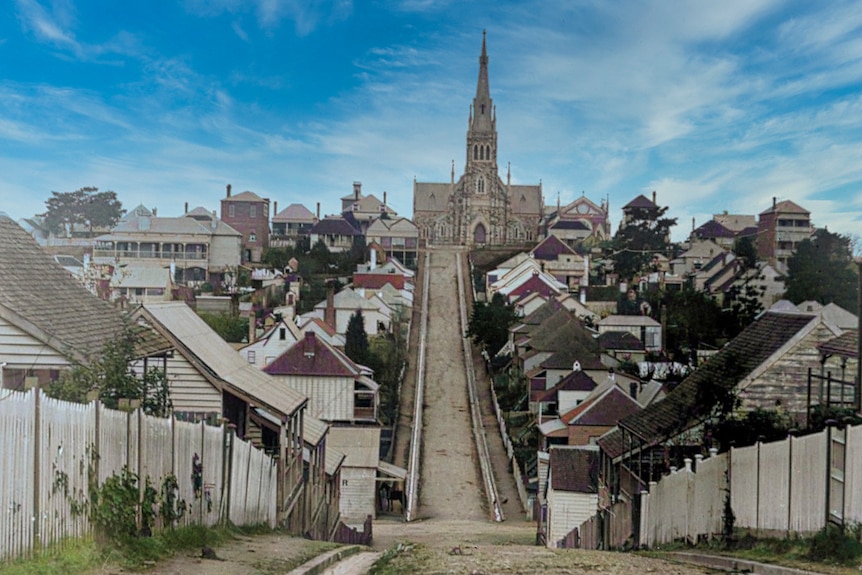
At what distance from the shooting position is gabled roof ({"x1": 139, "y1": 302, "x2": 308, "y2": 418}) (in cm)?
1681

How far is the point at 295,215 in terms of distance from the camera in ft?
401

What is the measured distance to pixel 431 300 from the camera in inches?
3300

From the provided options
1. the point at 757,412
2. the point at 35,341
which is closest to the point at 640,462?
the point at 757,412

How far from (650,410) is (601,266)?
Result: 74.5 m

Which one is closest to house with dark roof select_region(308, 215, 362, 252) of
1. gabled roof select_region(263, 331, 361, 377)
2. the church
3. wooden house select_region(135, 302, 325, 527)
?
the church

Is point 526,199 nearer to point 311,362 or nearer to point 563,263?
point 563,263

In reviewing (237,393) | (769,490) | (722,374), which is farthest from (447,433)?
(769,490)

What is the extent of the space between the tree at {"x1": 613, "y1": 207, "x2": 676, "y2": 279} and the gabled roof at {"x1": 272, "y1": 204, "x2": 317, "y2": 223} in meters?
42.8

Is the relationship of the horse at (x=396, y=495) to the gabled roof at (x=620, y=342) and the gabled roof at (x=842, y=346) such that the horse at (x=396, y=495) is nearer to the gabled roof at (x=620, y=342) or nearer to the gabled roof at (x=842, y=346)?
the gabled roof at (x=842, y=346)

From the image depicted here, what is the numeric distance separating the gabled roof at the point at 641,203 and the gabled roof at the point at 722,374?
80.0 m

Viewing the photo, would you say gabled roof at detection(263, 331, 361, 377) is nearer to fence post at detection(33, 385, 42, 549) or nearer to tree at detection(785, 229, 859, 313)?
tree at detection(785, 229, 859, 313)

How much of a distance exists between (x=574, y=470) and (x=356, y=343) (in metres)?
28.3

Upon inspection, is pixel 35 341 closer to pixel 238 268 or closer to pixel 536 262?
pixel 238 268

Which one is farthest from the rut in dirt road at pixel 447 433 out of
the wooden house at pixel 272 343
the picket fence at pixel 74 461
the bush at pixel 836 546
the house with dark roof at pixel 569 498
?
the bush at pixel 836 546
